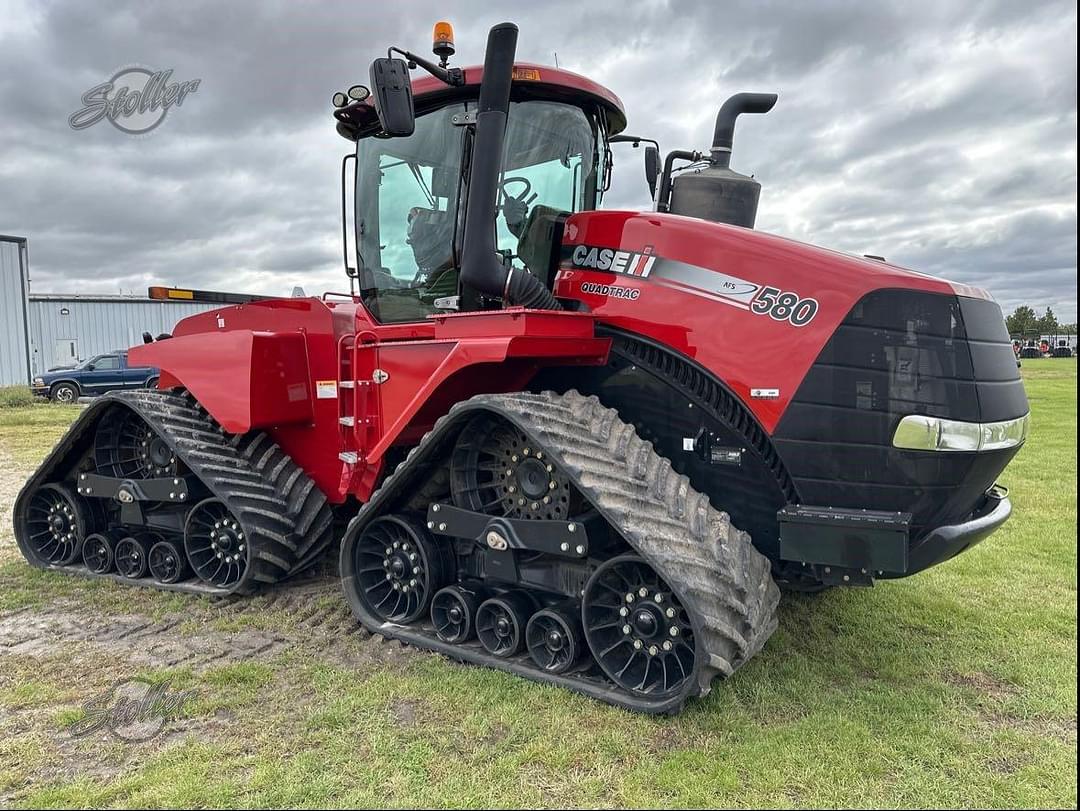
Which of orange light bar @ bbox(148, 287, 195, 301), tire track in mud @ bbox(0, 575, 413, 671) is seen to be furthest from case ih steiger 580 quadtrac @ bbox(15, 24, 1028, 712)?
orange light bar @ bbox(148, 287, 195, 301)

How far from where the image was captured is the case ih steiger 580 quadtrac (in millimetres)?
→ 3373

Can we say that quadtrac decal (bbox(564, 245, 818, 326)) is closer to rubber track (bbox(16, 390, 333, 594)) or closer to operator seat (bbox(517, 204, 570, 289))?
operator seat (bbox(517, 204, 570, 289))

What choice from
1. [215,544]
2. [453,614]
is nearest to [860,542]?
[453,614]

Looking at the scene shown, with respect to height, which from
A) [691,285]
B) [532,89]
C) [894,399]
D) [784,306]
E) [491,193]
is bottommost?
[894,399]

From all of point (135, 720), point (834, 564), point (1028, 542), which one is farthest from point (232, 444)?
point (1028, 542)

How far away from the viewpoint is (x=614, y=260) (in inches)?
160

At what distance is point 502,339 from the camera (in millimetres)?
3785

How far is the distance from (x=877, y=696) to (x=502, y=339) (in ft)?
7.70

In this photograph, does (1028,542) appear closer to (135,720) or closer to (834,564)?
(834,564)

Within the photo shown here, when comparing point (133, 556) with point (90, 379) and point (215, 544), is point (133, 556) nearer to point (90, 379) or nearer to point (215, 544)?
point (215, 544)

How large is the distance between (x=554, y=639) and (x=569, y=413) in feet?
3.47

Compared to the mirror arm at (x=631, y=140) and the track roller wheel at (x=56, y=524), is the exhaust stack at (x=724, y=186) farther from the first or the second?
the track roller wheel at (x=56, y=524)

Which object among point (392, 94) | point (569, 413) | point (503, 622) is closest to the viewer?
point (392, 94)

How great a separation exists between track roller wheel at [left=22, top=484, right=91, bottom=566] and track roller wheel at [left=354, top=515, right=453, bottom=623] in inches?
103
